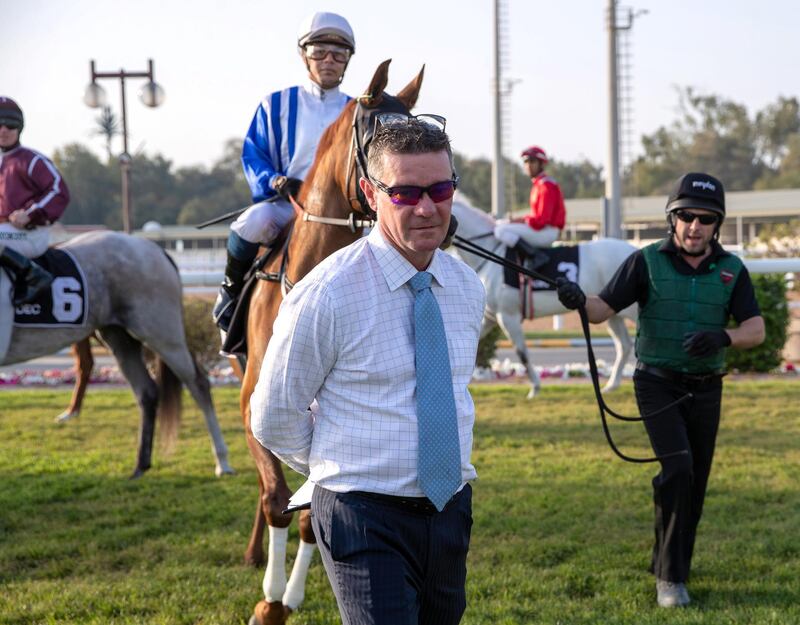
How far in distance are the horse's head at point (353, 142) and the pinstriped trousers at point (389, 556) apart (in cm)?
A: 172

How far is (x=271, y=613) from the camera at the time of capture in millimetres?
4168

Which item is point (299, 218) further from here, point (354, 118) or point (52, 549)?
point (52, 549)

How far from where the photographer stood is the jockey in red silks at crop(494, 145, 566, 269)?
10.3 m

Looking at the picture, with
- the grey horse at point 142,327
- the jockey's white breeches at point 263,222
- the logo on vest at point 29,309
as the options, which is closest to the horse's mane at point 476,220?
the grey horse at point 142,327

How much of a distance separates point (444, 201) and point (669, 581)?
2754 millimetres

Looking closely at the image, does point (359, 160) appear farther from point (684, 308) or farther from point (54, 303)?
point (54, 303)

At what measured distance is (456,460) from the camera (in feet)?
8.23

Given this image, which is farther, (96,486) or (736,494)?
(96,486)

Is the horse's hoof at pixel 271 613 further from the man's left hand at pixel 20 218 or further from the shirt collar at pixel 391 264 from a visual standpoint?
the man's left hand at pixel 20 218

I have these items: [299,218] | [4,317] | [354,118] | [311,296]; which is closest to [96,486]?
[4,317]

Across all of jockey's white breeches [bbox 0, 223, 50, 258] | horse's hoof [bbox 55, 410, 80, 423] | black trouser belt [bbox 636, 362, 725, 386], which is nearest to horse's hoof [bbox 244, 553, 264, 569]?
black trouser belt [bbox 636, 362, 725, 386]

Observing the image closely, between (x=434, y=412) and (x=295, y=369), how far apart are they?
373mm

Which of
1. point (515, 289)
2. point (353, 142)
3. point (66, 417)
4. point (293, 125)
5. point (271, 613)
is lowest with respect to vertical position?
point (66, 417)

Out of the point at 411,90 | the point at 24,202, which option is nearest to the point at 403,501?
the point at 411,90
